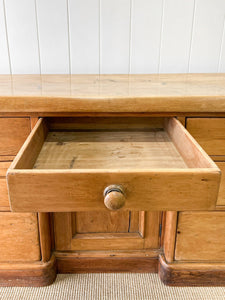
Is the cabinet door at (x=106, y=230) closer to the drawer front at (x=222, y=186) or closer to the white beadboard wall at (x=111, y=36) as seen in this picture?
the drawer front at (x=222, y=186)

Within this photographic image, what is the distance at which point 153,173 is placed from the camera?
1.98 ft

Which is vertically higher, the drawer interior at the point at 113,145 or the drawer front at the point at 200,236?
the drawer interior at the point at 113,145

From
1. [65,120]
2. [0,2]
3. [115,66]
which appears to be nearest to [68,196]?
[65,120]

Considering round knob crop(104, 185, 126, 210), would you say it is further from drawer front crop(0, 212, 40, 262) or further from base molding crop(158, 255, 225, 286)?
base molding crop(158, 255, 225, 286)

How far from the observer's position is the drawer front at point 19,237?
1.05 metres

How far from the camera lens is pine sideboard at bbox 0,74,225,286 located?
2.01 ft

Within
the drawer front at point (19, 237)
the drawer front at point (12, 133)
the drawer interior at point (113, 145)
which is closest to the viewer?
the drawer interior at point (113, 145)

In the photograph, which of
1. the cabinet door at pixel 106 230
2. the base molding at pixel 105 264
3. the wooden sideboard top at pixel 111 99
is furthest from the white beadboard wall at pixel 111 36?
the base molding at pixel 105 264

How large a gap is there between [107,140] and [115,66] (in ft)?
1.66

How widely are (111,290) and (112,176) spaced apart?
30.0 inches

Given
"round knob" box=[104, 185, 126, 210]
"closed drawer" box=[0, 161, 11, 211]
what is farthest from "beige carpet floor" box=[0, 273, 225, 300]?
"round knob" box=[104, 185, 126, 210]

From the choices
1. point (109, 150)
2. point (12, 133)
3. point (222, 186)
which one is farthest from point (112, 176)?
point (222, 186)

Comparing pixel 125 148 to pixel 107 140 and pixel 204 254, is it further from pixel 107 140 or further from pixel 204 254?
pixel 204 254

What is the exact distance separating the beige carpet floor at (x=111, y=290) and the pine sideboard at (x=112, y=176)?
0.11 feet
